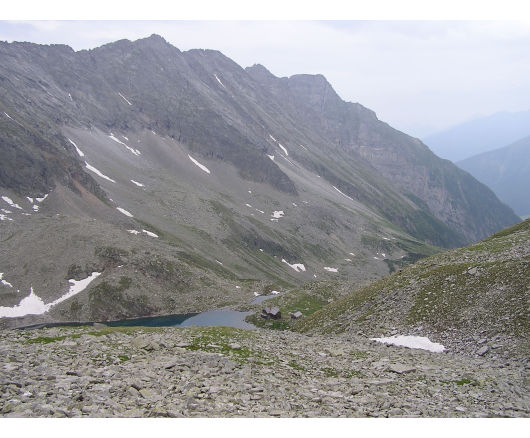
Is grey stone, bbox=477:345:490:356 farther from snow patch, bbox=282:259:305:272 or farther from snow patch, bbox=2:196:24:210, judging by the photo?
snow patch, bbox=282:259:305:272

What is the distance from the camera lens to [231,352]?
3353cm

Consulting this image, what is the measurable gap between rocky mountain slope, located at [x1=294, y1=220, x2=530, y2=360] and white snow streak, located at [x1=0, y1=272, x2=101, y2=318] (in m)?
66.6

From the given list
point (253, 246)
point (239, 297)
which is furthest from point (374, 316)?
point (253, 246)

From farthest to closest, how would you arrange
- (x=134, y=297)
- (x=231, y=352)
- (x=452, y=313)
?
1. (x=134, y=297)
2. (x=452, y=313)
3. (x=231, y=352)

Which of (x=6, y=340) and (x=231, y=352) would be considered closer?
(x=231, y=352)

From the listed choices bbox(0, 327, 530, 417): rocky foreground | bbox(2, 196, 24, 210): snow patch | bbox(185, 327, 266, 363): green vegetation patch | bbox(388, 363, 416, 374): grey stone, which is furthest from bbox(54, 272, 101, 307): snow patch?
bbox(388, 363, 416, 374): grey stone

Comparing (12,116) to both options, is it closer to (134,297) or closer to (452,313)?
(134,297)

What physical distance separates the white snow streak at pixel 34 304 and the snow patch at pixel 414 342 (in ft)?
265

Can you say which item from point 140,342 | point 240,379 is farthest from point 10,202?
point 240,379

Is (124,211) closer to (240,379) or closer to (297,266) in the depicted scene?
(297,266)

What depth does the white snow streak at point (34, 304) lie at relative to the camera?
93.9 meters

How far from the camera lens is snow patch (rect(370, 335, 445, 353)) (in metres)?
38.3

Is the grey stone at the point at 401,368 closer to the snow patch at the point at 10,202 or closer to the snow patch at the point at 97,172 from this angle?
the snow patch at the point at 10,202

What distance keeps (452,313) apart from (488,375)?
43.9ft
